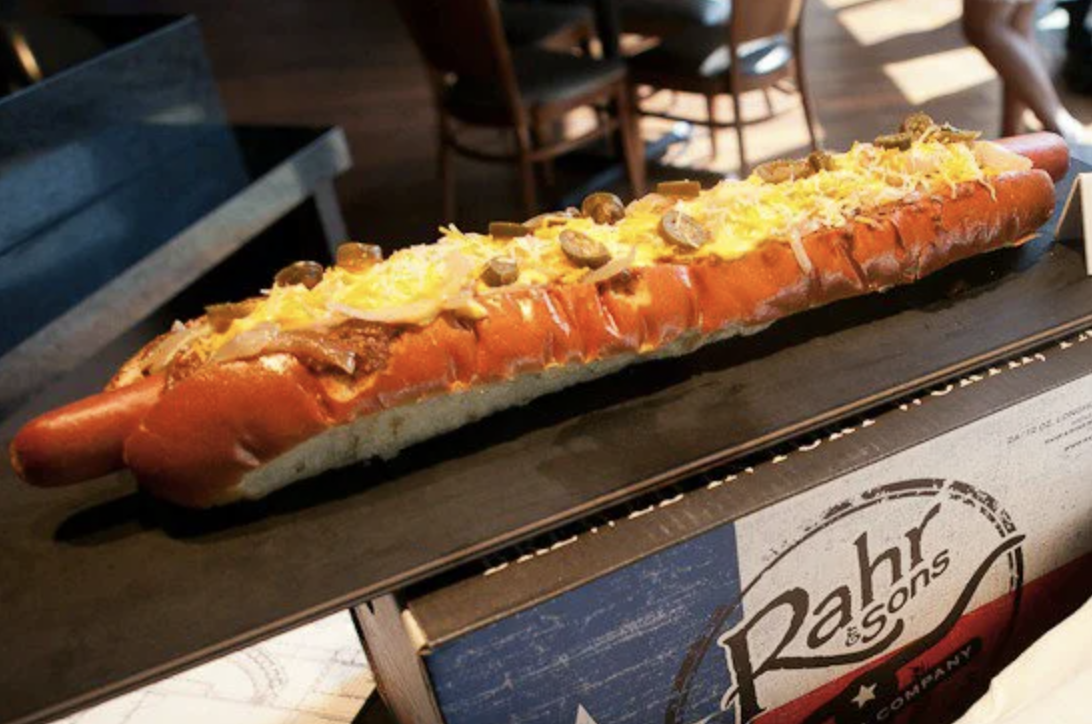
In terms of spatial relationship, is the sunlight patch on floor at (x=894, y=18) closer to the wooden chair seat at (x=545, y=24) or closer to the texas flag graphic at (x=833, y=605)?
the wooden chair seat at (x=545, y=24)

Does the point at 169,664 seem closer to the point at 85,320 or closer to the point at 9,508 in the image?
the point at 9,508

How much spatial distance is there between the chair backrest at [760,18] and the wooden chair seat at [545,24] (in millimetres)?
997

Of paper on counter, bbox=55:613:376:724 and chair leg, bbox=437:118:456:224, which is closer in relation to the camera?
paper on counter, bbox=55:613:376:724

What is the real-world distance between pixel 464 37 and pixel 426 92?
2843mm

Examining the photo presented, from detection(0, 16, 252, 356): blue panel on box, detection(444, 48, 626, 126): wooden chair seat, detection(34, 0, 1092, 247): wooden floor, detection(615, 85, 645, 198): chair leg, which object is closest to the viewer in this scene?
detection(0, 16, 252, 356): blue panel on box

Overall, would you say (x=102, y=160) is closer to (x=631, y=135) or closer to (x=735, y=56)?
(x=631, y=135)

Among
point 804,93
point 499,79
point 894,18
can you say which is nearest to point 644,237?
point 499,79

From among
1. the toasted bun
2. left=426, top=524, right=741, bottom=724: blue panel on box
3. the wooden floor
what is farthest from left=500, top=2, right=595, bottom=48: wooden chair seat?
left=426, top=524, right=741, bottom=724: blue panel on box

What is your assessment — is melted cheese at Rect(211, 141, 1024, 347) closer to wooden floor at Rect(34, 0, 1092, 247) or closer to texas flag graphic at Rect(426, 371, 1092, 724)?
texas flag graphic at Rect(426, 371, 1092, 724)

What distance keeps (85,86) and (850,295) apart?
234 centimetres

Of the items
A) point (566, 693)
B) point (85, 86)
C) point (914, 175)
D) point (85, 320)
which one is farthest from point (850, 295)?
point (85, 86)

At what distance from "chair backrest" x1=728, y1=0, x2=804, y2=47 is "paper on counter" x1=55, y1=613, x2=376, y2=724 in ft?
8.82

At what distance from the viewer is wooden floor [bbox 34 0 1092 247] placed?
4434 millimetres

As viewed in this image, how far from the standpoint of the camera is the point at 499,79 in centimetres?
342
